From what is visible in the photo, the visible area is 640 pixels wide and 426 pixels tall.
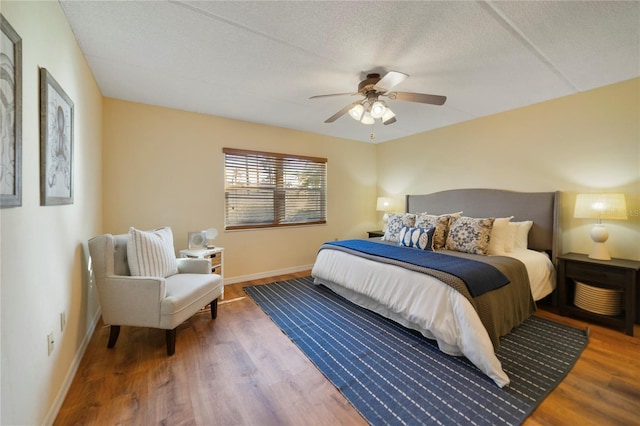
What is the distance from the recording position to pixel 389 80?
2102 millimetres

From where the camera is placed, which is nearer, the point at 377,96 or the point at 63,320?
the point at 63,320

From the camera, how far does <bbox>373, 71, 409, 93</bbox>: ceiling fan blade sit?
1979 mm

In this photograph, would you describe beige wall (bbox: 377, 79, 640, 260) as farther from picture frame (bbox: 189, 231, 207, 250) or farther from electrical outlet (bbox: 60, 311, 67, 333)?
electrical outlet (bbox: 60, 311, 67, 333)

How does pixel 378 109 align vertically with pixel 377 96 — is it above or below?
below

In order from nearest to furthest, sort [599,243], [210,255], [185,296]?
1. [185,296]
2. [599,243]
3. [210,255]

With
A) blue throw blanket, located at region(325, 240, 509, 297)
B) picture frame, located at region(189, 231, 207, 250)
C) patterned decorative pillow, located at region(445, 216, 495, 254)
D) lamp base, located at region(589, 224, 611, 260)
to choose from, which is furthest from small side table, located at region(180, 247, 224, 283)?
lamp base, located at region(589, 224, 611, 260)

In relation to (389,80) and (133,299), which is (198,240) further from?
(389,80)

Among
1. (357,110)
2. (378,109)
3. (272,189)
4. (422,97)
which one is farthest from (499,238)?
(272,189)

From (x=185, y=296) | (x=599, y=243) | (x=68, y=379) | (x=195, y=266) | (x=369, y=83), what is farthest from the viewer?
(x=195, y=266)

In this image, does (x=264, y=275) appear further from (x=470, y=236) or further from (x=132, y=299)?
(x=470, y=236)

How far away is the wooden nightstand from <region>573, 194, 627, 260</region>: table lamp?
119 millimetres

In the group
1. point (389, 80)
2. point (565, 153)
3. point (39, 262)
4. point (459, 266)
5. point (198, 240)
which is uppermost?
point (389, 80)

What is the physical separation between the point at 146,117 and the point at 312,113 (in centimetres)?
206

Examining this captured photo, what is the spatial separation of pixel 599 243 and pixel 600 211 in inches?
14.1
